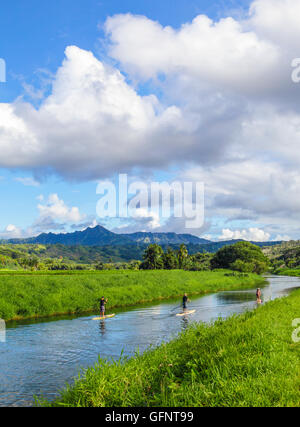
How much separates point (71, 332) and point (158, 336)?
8.11m

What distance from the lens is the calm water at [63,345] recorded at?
60.6 feet

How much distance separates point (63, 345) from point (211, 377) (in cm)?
1799

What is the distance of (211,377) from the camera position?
40.1ft

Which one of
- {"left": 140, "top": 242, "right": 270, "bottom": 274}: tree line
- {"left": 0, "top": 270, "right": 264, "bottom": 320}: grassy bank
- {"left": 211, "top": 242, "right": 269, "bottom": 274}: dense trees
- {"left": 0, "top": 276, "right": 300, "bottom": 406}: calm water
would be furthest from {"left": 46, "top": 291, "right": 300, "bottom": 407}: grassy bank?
{"left": 211, "top": 242, "right": 269, "bottom": 274}: dense trees

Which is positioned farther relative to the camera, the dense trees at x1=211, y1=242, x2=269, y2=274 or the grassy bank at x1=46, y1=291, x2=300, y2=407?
the dense trees at x1=211, y1=242, x2=269, y2=274

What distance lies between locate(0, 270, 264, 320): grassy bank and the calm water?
342 cm

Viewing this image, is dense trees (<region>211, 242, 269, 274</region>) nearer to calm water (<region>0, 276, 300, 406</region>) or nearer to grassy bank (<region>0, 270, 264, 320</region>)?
grassy bank (<region>0, 270, 264, 320</region>)

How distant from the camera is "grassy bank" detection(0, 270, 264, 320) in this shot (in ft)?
131

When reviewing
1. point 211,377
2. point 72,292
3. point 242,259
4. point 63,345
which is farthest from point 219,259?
point 211,377

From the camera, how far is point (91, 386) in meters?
12.9

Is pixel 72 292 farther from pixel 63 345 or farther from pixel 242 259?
pixel 242 259
